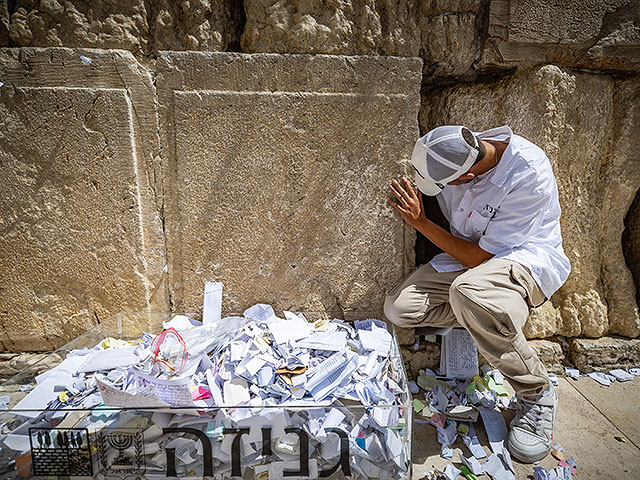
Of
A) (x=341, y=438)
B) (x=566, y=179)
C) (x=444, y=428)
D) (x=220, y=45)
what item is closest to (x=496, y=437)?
(x=444, y=428)

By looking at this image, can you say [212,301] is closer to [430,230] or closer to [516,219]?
[430,230]

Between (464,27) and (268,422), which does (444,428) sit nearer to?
(268,422)

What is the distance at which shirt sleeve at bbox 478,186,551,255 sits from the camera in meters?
1.73

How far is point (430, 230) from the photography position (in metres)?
1.95

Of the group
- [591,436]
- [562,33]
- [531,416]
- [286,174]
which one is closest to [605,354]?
[591,436]

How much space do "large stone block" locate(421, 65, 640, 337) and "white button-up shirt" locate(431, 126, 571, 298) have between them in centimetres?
35

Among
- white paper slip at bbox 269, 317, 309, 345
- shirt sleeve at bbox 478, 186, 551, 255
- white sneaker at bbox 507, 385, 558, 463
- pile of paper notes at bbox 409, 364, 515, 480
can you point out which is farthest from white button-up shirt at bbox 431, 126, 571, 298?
white paper slip at bbox 269, 317, 309, 345

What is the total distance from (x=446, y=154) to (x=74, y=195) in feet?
5.95

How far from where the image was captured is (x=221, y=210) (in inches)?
77.3

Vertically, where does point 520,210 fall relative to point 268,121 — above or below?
below

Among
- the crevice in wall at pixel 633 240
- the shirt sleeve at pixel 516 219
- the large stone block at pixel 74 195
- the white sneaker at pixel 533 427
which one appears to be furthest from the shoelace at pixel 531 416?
the large stone block at pixel 74 195

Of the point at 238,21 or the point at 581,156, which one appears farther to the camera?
the point at 581,156

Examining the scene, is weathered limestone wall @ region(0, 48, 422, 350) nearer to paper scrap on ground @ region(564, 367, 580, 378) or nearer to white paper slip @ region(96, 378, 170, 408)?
white paper slip @ region(96, 378, 170, 408)

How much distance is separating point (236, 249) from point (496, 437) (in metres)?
1.53
